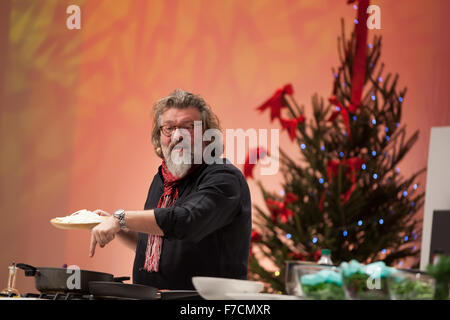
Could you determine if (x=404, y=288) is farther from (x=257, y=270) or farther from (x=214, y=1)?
(x=214, y=1)

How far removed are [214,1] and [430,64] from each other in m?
1.45

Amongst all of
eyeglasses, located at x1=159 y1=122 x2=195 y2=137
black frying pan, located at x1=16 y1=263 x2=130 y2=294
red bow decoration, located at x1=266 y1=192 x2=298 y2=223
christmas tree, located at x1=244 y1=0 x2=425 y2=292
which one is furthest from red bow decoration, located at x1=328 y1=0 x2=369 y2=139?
black frying pan, located at x1=16 y1=263 x2=130 y2=294

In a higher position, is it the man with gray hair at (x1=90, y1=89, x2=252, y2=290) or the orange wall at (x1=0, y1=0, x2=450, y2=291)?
the orange wall at (x1=0, y1=0, x2=450, y2=291)

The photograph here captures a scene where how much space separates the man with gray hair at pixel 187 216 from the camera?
5.17ft

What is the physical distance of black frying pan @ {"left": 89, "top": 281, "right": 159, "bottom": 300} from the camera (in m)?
1.30

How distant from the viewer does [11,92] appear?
152 inches

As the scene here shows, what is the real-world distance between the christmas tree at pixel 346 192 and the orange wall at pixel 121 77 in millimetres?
812

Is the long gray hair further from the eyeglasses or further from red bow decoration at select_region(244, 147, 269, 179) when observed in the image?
red bow decoration at select_region(244, 147, 269, 179)

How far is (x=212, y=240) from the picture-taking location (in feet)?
5.88

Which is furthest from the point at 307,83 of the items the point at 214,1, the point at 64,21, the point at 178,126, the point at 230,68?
the point at 178,126

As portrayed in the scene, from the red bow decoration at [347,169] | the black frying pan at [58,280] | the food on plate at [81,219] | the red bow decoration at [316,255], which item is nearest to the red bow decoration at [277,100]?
the red bow decoration at [347,169]

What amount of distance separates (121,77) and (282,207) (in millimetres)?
1822

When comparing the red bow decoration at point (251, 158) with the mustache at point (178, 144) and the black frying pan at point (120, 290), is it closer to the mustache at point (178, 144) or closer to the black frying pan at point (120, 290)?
the mustache at point (178, 144)

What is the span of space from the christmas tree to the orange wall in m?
0.81
